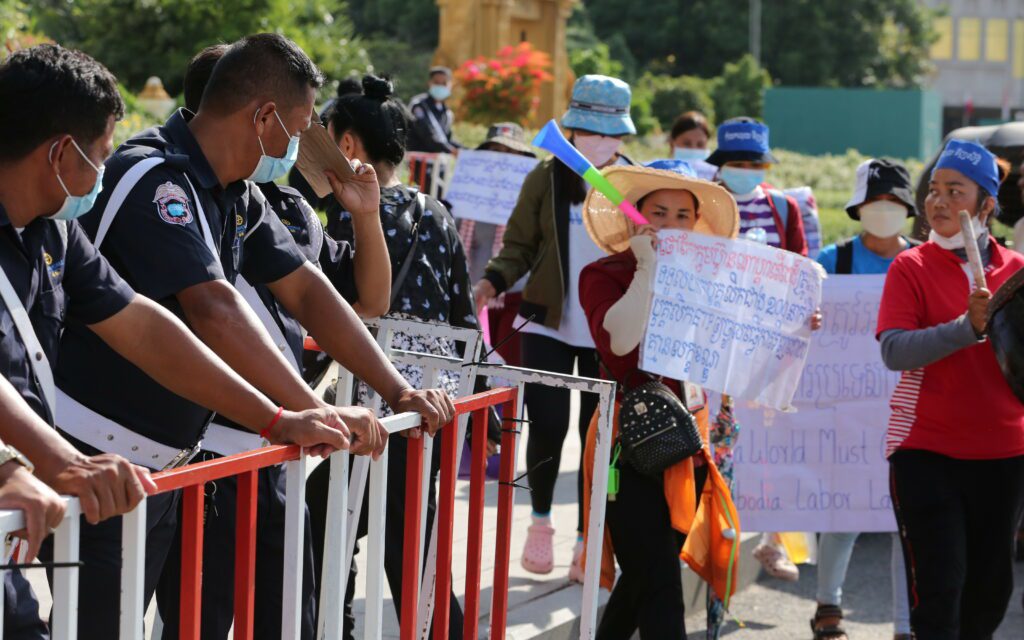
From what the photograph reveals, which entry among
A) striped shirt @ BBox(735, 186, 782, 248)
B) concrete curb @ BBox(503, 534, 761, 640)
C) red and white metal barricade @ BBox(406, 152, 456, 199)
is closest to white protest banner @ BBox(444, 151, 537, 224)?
striped shirt @ BBox(735, 186, 782, 248)

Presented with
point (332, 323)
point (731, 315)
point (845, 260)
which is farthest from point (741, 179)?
point (332, 323)

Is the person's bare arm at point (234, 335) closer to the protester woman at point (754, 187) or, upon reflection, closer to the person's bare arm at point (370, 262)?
the person's bare arm at point (370, 262)

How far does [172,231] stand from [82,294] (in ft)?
1.07

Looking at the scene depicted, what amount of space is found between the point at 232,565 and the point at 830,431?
11.0 feet

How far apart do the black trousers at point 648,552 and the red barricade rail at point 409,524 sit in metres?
0.81

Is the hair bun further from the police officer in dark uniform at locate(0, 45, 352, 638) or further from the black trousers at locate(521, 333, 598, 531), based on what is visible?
the police officer in dark uniform at locate(0, 45, 352, 638)

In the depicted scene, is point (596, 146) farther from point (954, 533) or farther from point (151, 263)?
point (151, 263)

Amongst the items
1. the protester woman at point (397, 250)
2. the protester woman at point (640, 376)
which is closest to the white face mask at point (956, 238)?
the protester woman at point (640, 376)

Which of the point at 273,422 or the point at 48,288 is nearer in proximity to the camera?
the point at 48,288

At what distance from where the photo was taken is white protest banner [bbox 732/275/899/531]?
6250mm

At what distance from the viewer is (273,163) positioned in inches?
138

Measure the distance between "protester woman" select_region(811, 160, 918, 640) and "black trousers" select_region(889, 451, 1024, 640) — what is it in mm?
845

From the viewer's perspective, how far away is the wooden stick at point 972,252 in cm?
460

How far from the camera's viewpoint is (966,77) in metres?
90.4
